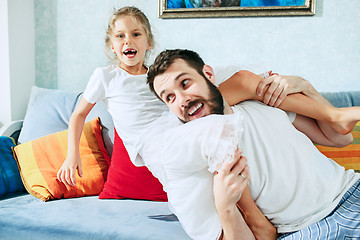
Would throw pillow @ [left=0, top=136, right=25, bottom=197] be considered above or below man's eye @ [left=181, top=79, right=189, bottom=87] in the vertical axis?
below

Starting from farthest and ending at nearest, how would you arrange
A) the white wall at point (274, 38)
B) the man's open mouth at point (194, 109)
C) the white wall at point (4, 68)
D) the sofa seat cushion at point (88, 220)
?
the white wall at point (4, 68) < the white wall at point (274, 38) < the sofa seat cushion at point (88, 220) < the man's open mouth at point (194, 109)

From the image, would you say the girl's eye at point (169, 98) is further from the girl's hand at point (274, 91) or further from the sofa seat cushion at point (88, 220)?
the sofa seat cushion at point (88, 220)

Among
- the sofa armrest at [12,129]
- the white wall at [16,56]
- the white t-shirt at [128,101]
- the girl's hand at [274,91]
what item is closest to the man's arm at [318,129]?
the girl's hand at [274,91]

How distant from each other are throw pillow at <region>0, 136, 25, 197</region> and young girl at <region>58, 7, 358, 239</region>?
0.38 m

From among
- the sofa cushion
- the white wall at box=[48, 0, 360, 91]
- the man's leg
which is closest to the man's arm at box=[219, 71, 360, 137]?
the man's leg

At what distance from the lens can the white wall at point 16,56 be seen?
2350 mm

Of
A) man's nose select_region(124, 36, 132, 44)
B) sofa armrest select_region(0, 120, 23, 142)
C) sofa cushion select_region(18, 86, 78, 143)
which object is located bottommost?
sofa armrest select_region(0, 120, 23, 142)

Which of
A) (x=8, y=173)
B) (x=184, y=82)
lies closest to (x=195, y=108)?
(x=184, y=82)

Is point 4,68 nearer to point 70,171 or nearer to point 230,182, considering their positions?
point 70,171

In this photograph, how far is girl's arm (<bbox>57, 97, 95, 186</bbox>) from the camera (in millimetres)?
1506

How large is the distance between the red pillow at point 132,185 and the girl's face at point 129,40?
478mm

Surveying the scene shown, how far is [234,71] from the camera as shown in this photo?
1.32 metres

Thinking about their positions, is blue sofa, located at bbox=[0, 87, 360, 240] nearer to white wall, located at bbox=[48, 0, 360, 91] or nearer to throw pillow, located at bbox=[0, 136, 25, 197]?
throw pillow, located at bbox=[0, 136, 25, 197]

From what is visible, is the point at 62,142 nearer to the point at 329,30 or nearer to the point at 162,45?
the point at 162,45
